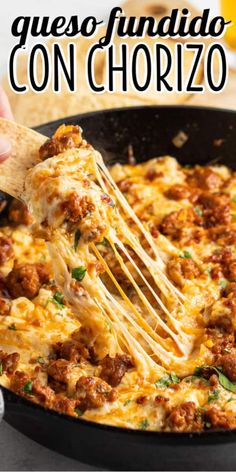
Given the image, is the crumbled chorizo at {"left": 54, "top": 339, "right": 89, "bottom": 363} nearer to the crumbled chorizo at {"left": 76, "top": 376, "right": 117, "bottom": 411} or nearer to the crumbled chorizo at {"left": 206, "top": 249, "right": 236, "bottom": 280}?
the crumbled chorizo at {"left": 76, "top": 376, "right": 117, "bottom": 411}

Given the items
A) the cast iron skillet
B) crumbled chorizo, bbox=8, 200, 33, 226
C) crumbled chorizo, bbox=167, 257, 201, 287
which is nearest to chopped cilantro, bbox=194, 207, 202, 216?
crumbled chorizo, bbox=167, 257, 201, 287

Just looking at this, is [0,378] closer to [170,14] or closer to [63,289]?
[63,289]

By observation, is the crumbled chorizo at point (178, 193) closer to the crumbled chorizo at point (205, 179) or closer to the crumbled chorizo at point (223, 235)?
the crumbled chorizo at point (205, 179)

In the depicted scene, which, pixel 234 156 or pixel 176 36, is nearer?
pixel 234 156

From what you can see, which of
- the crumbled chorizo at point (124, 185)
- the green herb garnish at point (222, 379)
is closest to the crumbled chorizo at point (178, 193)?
the crumbled chorizo at point (124, 185)

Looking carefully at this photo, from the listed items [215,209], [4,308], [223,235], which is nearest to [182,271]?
[223,235]

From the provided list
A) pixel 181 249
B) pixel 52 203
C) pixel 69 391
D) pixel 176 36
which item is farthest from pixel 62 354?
pixel 176 36
